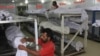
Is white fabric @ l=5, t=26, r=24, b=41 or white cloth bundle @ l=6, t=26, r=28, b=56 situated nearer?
white cloth bundle @ l=6, t=26, r=28, b=56

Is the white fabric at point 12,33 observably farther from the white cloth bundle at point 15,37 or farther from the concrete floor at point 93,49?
the concrete floor at point 93,49

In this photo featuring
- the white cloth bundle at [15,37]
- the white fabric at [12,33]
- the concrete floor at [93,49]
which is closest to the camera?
the white cloth bundle at [15,37]

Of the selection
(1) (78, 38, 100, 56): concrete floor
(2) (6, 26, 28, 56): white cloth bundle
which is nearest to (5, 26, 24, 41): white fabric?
(2) (6, 26, 28, 56): white cloth bundle

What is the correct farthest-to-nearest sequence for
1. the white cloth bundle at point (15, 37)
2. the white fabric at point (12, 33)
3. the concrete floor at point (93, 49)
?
the concrete floor at point (93, 49) → the white fabric at point (12, 33) → the white cloth bundle at point (15, 37)

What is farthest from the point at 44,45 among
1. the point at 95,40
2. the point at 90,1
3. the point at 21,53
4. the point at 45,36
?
the point at 90,1

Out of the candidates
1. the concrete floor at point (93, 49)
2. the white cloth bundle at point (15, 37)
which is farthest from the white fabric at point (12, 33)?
the concrete floor at point (93, 49)

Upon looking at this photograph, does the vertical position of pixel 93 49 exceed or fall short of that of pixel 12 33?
it falls short

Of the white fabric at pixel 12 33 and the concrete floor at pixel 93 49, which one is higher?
the white fabric at pixel 12 33

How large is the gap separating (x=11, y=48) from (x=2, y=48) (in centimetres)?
19

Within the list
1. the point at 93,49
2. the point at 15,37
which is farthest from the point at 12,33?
the point at 93,49

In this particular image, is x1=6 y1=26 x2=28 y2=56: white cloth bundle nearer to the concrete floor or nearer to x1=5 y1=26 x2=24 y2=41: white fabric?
x1=5 y1=26 x2=24 y2=41: white fabric

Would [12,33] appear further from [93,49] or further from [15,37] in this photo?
[93,49]

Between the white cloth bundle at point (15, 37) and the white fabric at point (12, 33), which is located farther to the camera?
the white fabric at point (12, 33)

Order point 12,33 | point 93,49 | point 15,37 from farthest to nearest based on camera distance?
1. point 93,49
2. point 12,33
3. point 15,37
